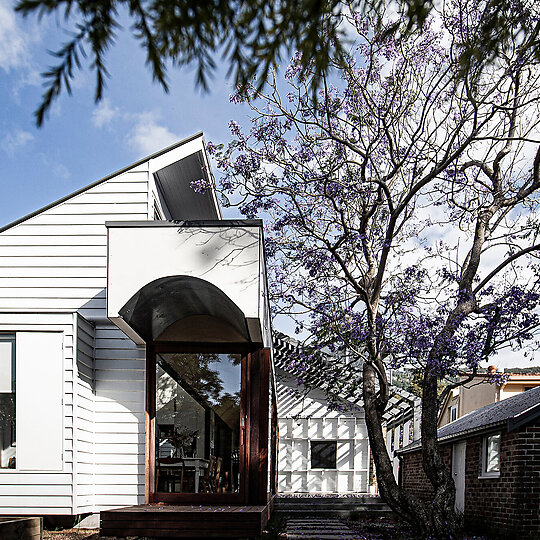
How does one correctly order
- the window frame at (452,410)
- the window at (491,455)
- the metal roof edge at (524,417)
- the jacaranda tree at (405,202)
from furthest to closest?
the window frame at (452,410) → the window at (491,455) → the metal roof edge at (524,417) → the jacaranda tree at (405,202)

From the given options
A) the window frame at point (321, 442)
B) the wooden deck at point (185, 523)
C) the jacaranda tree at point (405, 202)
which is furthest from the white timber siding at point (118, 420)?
the window frame at point (321, 442)

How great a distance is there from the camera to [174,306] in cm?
805

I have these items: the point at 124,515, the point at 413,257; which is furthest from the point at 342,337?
the point at 124,515

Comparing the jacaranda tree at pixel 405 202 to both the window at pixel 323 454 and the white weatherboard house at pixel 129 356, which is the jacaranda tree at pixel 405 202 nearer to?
the white weatherboard house at pixel 129 356

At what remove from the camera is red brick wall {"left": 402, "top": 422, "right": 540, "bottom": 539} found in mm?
9602

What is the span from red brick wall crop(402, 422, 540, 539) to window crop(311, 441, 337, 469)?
9831mm

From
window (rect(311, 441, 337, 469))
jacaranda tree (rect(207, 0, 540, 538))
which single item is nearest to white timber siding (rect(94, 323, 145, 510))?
jacaranda tree (rect(207, 0, 540, 538))

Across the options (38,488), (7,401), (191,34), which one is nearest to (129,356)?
(7,401)

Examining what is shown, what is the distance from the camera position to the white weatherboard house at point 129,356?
715 cm

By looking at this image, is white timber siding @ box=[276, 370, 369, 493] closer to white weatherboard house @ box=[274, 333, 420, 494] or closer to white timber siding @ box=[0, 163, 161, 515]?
white weatherboard house @ box=[274, 333, 420, 494]

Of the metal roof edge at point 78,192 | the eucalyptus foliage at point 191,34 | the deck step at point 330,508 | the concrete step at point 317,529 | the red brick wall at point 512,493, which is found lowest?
the deck step at point 330,508

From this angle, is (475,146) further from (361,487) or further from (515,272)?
(361,487)

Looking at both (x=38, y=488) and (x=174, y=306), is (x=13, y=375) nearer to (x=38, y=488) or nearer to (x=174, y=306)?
(x=38, y=488)

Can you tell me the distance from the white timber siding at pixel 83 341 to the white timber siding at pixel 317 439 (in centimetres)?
1266
